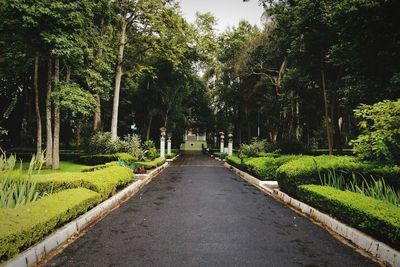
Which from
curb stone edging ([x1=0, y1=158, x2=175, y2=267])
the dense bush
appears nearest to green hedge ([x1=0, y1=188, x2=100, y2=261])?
curb stone edging ([x1=0, y1=158, x2=175, y2=267])

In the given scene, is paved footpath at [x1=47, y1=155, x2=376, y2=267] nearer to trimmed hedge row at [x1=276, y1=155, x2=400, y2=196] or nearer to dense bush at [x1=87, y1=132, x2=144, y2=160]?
trimmed hedge row at [x1=276, y1=155, x2=400, y2=196]

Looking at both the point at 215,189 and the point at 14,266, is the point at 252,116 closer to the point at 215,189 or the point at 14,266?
the point at 215,189

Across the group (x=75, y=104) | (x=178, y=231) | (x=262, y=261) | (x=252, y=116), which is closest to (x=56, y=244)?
(x=178, y=231)

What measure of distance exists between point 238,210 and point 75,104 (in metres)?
14.3

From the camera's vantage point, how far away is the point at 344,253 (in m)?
5.06

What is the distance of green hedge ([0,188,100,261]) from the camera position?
4090 mm

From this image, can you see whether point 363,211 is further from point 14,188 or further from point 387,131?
point 14,188

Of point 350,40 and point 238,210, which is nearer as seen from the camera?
point 238,210

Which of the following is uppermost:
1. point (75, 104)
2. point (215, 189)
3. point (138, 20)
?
point (138, 20)

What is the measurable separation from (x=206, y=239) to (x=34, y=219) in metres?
3.01

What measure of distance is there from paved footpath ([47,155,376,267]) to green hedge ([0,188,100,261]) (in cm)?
51

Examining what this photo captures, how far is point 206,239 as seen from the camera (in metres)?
5.70

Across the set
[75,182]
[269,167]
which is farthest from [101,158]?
[75,182]

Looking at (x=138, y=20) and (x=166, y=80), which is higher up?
(x=138, y=20)
